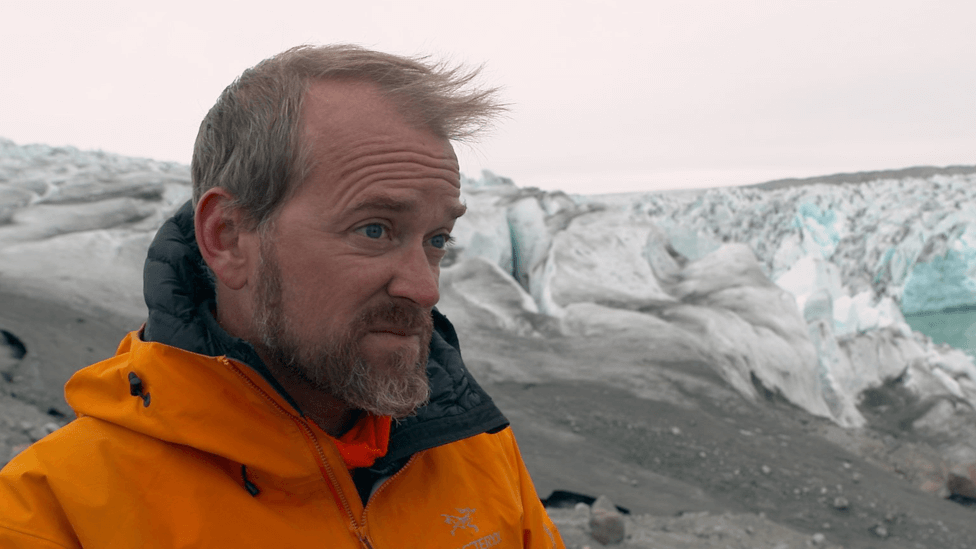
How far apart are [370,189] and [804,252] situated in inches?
750

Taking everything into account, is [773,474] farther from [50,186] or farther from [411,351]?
[50,186]

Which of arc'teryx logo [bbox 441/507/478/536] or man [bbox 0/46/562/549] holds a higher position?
man [bbox 0/46/562/549]

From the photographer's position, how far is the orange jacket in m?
1.06

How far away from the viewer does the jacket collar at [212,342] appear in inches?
49.9

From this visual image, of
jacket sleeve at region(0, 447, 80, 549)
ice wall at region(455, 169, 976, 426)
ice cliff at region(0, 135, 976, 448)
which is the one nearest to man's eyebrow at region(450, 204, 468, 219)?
jacket sleeve at region(0, 447, 80, 549)

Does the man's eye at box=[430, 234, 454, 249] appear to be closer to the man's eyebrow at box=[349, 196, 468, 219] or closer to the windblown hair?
the man's eyebrow at box=[349, 196, 468, 219]

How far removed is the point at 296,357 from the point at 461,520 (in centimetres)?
50

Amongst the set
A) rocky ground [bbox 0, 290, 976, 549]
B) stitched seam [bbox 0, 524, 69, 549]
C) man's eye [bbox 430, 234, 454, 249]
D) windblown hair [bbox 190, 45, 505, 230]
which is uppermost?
windblown hair [bbox 190, 45, 505, 230]

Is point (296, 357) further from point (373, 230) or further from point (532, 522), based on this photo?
point (532, 522)

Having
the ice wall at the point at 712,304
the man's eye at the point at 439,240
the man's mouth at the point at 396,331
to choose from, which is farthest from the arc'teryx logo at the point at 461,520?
the ice wall at the point at 712,304

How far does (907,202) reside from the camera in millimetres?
21438

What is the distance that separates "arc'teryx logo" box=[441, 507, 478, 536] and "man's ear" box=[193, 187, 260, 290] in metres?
0.66

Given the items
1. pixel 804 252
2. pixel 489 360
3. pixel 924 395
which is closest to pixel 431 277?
pixel 489 360

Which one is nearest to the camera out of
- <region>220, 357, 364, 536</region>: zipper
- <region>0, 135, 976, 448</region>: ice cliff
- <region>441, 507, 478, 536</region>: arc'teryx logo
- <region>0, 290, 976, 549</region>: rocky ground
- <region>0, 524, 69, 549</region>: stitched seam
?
<region>0, 524, 69, 549</region>: stitched seam
